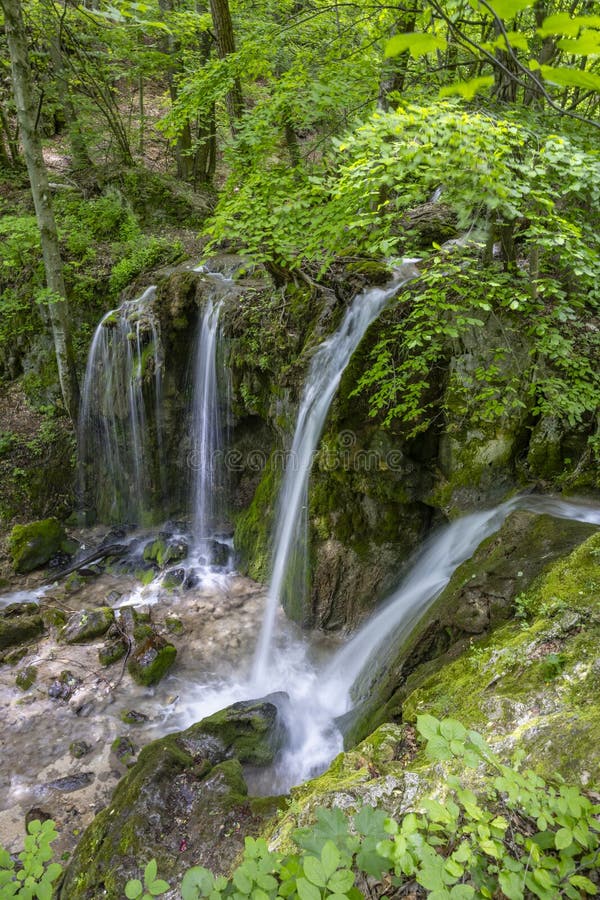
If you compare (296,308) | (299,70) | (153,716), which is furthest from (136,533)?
(299,70)

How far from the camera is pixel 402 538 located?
5.96 meters

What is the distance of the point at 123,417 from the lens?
9.20m

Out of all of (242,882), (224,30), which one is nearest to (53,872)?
(242,882)

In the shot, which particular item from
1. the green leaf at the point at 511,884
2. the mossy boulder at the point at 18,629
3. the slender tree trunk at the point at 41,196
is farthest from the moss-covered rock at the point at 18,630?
the green leaf at the point at 511,884

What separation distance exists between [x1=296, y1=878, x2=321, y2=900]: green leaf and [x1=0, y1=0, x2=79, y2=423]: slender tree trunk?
9411 millimetres

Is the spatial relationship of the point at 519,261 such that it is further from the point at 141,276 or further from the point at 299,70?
the point at 141,276

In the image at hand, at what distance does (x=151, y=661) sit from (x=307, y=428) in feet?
11.0

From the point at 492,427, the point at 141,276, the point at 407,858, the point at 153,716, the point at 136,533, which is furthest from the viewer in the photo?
the point at 141,276

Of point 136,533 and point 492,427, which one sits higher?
point 492,427

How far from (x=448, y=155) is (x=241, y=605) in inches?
236

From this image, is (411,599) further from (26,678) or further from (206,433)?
(206,433)

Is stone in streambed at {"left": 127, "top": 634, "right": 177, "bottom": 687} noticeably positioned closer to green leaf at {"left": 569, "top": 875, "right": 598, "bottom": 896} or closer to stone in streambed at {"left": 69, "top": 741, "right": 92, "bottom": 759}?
stone in streambed at {"left": 69, "top": 741, "right": 92, "bottom": 759}

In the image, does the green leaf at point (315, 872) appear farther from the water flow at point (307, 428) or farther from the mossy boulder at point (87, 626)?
the mossy boulder at point (87, 626)

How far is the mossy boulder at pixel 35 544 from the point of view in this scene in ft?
26.5
